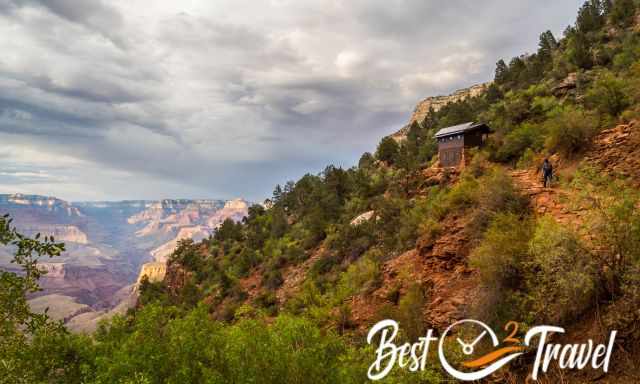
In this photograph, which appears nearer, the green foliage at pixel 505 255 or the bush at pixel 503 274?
the bush at pixel 503 274

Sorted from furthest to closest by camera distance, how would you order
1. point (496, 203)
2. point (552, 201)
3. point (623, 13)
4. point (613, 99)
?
1. point (623, 13)
2. point (613, 99)
3. point (496, 203)
4. point (552, 201)

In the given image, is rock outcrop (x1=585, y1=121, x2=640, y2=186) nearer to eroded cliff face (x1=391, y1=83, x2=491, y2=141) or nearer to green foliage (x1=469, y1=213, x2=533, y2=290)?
green foliage (x1=469, y1=213, x2=533, y2=290)

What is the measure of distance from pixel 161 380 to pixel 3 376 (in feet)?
16.7

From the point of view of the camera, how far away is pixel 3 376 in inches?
251

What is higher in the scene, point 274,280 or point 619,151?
point 619,151

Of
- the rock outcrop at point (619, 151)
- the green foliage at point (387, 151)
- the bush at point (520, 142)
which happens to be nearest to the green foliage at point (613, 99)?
the rock outcrop at point (619, 151)

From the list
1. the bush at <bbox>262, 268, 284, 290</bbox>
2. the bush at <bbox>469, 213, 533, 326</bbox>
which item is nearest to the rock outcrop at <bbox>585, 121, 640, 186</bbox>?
the bush at <bbox>469, 213, 533, 326</bbox>

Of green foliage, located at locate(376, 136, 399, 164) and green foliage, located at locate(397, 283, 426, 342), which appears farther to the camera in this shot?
green foliage, located at locate(376, 136, 399, 164)

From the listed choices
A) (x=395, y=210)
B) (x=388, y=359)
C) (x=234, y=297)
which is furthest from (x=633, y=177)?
(x=234, y=297)

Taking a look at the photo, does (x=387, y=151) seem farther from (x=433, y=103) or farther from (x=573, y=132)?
(x=433, y=103)

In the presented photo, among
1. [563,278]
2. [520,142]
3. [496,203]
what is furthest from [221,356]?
[520,142]

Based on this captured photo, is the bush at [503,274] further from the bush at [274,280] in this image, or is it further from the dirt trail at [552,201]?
the bush at [274,280]

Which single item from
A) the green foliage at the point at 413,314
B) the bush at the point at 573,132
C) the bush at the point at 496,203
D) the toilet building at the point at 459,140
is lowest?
the green foliage at the point at 413,314

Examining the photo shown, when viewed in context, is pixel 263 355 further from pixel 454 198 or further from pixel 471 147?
pixel 471 147
